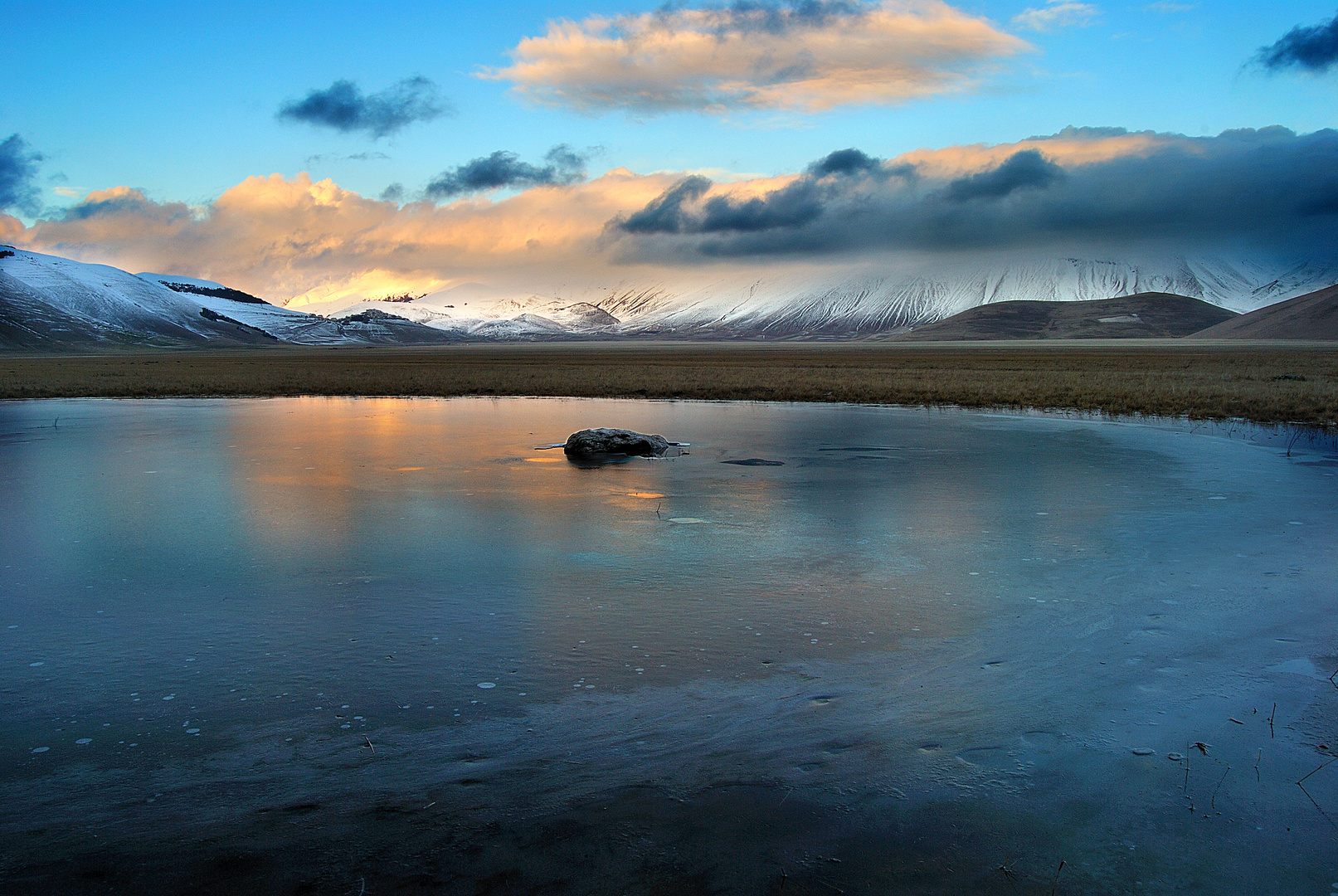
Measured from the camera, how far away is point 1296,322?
159 meters

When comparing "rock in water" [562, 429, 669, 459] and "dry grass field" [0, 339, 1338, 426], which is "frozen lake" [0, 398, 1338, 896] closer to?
"rock in water" [562, 429, 669, 459]

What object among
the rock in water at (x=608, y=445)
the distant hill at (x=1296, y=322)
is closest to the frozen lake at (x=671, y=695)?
the rock in water at (x=608, y=445)

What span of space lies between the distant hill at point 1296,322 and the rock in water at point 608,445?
16550 cm

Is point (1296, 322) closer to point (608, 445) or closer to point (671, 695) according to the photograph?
point (608, 445)

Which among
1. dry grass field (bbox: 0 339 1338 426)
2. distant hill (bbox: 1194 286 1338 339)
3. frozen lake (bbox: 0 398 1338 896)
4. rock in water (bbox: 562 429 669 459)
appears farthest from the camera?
distant hill (bbox: 1194 286 1338 339)

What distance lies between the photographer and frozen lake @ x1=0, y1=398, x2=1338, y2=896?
4188mm

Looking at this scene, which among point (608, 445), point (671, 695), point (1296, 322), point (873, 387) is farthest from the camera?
point (1296, 322)

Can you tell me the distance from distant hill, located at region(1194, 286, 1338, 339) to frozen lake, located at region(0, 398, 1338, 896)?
170537mm

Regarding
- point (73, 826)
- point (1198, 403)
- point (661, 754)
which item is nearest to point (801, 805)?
point (661, 754)

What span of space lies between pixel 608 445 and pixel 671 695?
1251 cm

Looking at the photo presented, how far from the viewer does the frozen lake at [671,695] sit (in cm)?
419

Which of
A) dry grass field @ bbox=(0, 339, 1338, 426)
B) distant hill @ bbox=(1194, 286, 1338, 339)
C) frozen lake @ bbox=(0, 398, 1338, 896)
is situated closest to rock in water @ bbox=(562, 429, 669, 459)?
frozen lake @ bbox=(0, 398, 1338, 896)

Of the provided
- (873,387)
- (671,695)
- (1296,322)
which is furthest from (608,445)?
(1296,322)

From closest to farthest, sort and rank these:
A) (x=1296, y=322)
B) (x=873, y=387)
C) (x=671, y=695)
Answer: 1. (x=671, y=695)
2. (x=873, y=387)
3. (x=1296, y=322)
